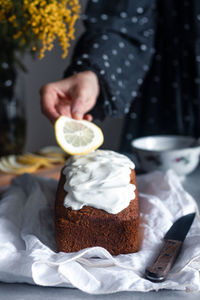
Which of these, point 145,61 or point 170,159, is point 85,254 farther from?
point 145,61

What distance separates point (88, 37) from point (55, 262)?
1065 mm

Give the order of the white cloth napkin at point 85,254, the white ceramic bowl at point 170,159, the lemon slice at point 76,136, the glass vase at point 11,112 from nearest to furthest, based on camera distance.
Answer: the white cloth napkin at point 85,254
the lemon slice at point 76,136
the white ceramic bowl at point 170,159
the glass vase at point 11,112

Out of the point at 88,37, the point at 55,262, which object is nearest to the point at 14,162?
the point at 88,37

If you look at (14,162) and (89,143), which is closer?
(89,143)

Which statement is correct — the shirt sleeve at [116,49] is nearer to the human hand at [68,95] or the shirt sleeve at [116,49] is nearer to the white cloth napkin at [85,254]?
the human hand at [68,95]

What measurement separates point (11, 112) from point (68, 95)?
0.54 metres

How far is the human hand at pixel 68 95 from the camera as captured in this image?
136 centimetres

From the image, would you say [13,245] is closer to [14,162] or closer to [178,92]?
[14,162]

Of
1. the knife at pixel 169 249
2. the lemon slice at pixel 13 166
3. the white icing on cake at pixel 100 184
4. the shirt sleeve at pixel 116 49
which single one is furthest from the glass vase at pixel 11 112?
the knife at pixel 169 249

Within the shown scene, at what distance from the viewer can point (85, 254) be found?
2.99 feet

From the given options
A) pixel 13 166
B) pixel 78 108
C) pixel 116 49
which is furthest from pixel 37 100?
pixel 78 108

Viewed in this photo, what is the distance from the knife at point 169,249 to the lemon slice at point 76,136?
34 centimetres

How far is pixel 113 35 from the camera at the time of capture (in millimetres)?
1652

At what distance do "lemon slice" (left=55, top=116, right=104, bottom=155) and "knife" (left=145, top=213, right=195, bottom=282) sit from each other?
339 millimetres
